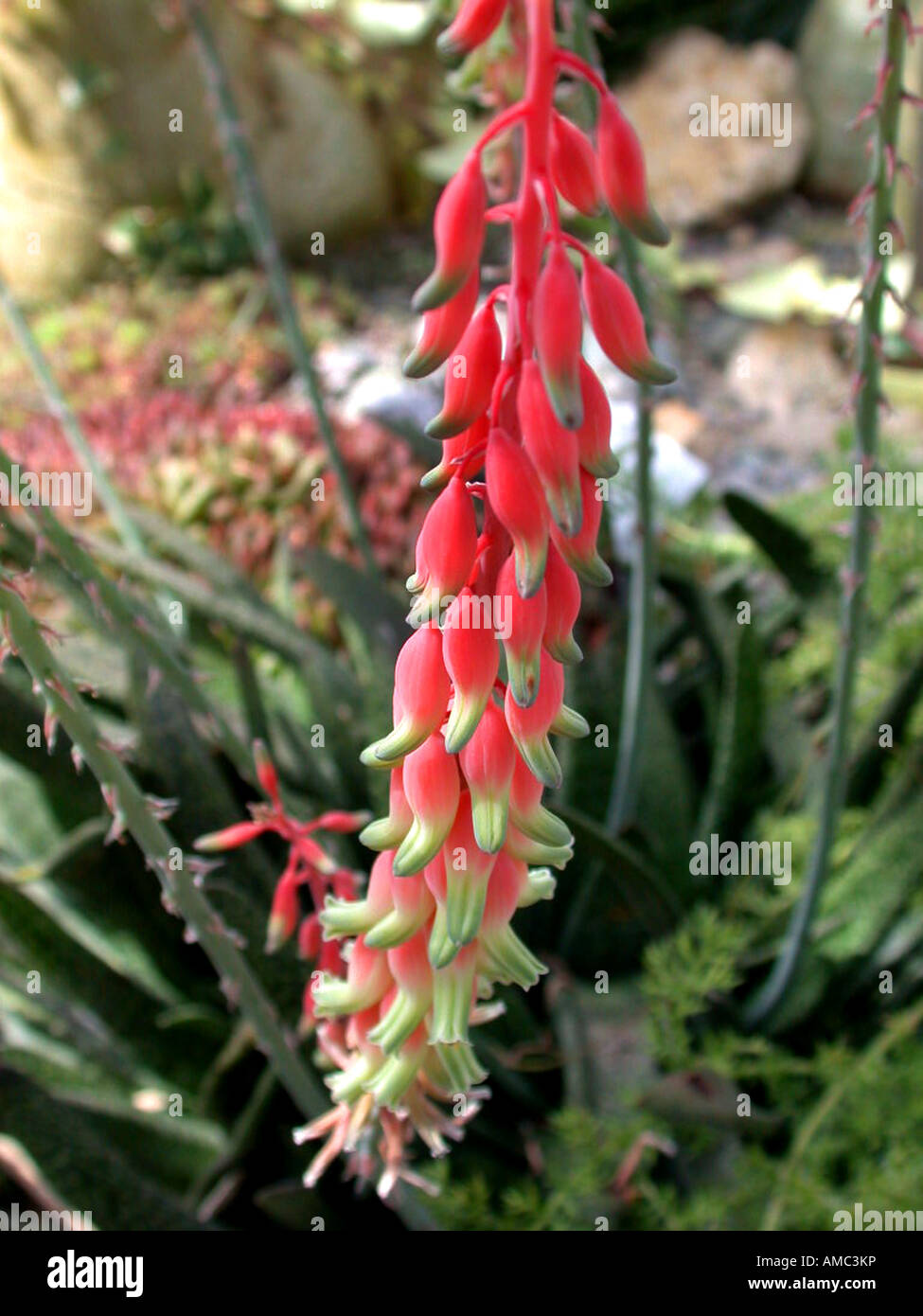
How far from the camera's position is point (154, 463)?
2.55m

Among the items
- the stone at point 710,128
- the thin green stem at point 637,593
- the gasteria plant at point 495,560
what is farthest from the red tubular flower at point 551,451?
the stone at point 710,128

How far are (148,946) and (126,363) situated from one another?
8.39ft

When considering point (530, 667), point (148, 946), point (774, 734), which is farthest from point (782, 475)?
point (530, 667)

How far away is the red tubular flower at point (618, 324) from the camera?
424 millimetres

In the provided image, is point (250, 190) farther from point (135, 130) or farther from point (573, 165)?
point (135, 130)

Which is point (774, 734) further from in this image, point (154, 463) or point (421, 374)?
point (154, 463)

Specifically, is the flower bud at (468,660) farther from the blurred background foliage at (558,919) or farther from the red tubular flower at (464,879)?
the blurred background foliage at (558,919)

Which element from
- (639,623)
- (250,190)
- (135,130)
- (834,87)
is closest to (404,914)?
(639,623)

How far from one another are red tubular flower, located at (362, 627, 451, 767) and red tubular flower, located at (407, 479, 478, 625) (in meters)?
0.02

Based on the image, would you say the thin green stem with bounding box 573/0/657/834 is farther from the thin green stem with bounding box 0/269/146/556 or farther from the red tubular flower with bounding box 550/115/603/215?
the thin green stem with bounding box 0/269/146/556

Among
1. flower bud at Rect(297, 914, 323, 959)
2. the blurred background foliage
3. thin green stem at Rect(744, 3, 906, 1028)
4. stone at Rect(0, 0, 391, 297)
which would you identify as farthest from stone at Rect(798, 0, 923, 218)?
flower bud at Rect(297, 914, 323, 959)

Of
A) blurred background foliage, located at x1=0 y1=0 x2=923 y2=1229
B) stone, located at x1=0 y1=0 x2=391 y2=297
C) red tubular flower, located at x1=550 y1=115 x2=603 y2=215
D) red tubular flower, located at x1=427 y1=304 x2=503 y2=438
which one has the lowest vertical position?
blurred background foliage, located at x1=0 y1=0 x2=923 y2=1229

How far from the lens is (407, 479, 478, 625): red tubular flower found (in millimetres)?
433

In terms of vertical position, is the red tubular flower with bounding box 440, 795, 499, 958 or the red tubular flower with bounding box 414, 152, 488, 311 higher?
the red tubular flower with bounding box 414, 152, 488, 311
